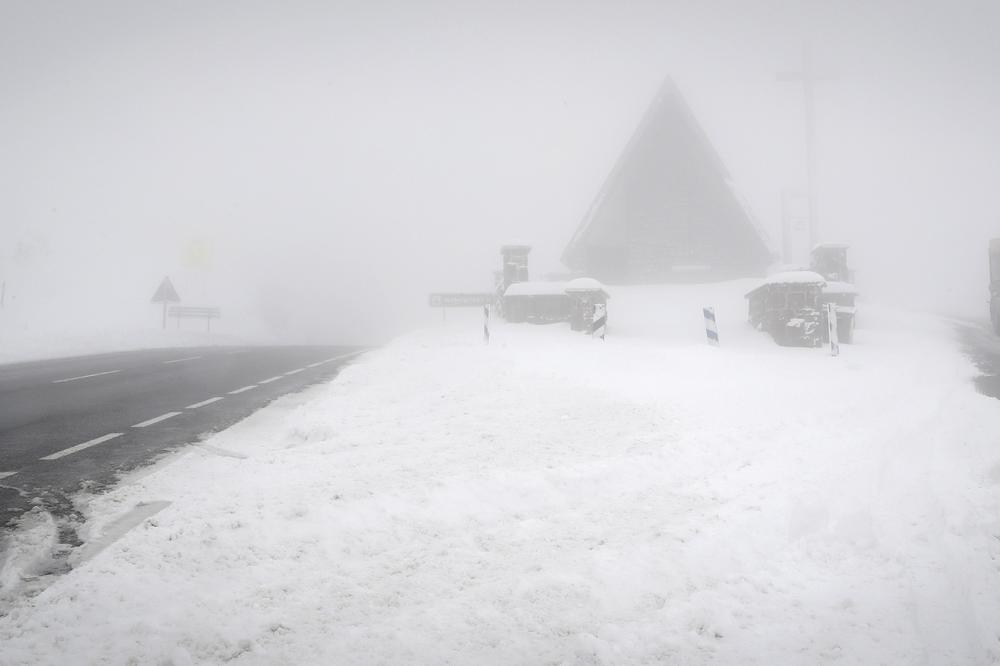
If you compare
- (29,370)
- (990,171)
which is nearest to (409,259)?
(29,370)

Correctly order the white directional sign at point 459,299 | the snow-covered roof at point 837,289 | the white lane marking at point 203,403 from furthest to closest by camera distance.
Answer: the white directional sign at point 459,299 → the snow-covered roof at point 837,289 → the white lane marking at point 203,403

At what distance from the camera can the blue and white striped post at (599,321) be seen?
1172 cm

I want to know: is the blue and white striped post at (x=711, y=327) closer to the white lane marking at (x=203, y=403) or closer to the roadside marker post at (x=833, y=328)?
the roadside marker post at (x=833, y=328)

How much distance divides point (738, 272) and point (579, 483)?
60.4ft

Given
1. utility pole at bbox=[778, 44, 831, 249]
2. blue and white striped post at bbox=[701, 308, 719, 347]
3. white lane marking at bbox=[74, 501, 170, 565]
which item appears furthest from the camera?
utility pole at bbox=[778, 44, 831, 249]

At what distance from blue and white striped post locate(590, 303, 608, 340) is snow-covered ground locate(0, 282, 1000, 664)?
204 inches

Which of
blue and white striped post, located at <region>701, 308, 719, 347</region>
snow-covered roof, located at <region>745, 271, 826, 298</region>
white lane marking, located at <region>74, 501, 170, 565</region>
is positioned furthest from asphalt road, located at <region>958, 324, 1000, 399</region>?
white lane marking, located at <region>74, 501, 170, 565</region>

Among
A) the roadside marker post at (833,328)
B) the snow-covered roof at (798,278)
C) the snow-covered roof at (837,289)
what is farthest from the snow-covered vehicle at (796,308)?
the snow-covered roof at (837,289)

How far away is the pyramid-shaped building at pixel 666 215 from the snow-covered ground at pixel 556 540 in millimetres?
14636

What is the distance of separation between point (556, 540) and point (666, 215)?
19457 millimetres

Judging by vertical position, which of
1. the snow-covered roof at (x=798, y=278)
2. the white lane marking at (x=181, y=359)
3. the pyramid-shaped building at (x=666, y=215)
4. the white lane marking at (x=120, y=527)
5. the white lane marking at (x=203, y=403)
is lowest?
the white lane marking at (x=120, y=527)

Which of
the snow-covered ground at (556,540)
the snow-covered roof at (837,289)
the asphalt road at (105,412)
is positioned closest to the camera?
the snow-covered ground at (556,540)

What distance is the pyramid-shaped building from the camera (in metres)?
20.5

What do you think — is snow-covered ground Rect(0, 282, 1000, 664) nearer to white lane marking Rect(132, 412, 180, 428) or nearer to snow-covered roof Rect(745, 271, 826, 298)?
white lane marking Rect(132, 412, 180, 428)
